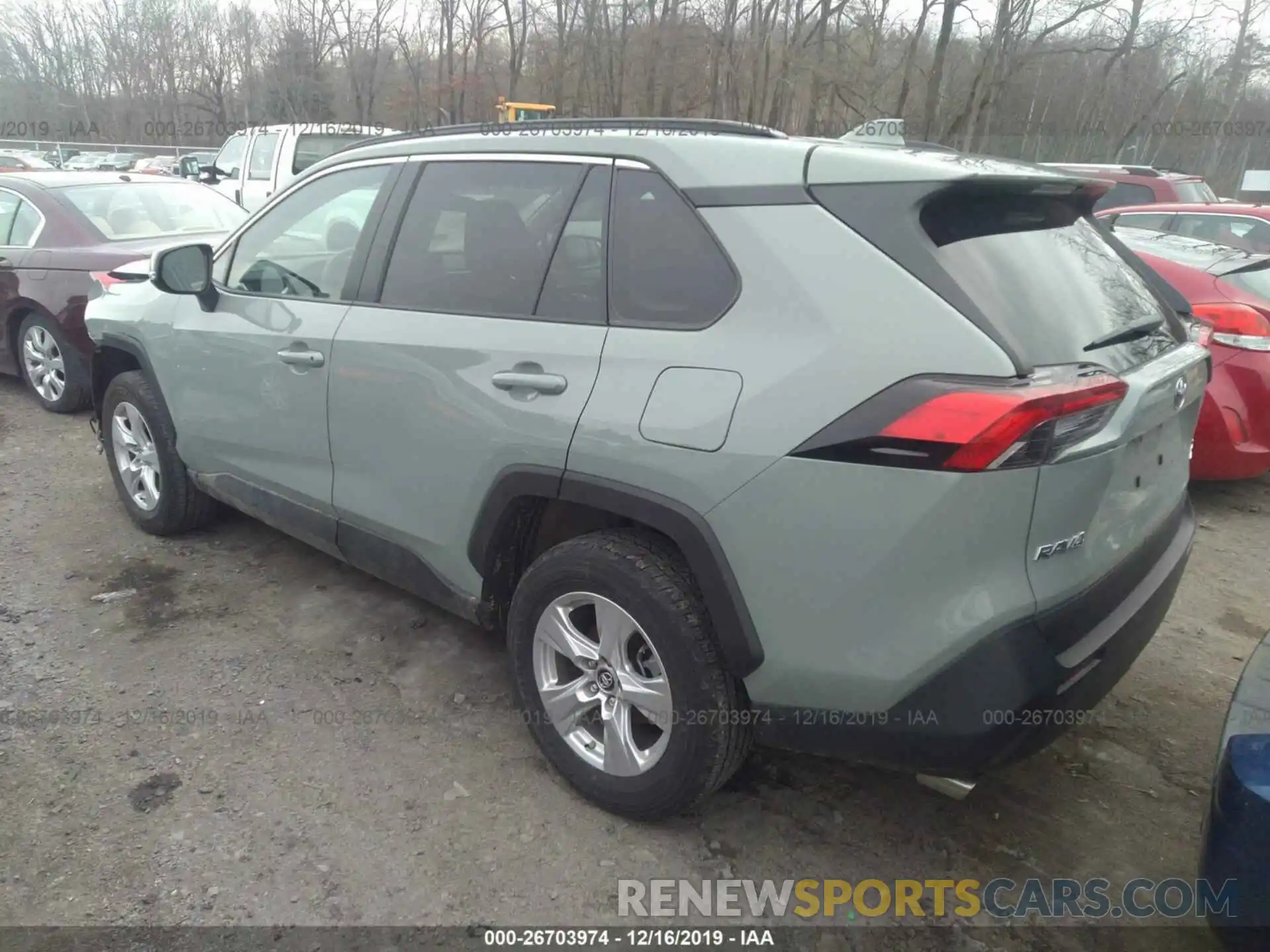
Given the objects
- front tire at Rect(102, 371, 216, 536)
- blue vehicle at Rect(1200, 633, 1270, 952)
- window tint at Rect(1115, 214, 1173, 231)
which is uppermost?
window tint at Rect(1115, 214, 1173, 231)

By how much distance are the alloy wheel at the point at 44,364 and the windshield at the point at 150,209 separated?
88 centimetres

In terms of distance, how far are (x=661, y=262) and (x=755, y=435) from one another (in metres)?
0.61

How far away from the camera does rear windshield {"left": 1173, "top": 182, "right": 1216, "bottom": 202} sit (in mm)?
11164

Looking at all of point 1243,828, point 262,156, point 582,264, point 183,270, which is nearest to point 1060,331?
point 1243,828

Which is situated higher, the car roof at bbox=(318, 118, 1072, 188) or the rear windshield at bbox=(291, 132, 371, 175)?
the car roof at bbox=(318, 118, 1072, 188)

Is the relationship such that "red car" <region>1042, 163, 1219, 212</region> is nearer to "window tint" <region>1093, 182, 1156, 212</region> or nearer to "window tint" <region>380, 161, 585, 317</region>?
"window tint" <region>1093, 182, 1156, 212</region>

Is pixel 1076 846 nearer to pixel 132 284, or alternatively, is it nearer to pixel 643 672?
pixel 643 672

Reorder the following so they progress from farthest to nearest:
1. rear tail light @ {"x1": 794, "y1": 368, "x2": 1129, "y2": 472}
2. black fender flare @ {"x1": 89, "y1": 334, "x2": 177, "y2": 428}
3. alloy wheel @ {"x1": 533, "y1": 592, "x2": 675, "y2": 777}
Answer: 1. black fender flare @ {"x1": 89, "y1": 334, "x2": 177, "y2": 428}
2. alloy wheel @ {"x1": 533, "y1": 592, "x2": 675, "y2": 777}
3. rear tail light @ {"x1": 794, "y1": 368, "x2": 1129, "y2": 472}

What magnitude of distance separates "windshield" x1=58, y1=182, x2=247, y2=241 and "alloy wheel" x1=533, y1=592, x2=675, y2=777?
5521 mm

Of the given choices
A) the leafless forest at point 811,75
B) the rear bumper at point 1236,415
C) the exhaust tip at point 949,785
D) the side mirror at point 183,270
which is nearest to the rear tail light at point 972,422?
the exhaust tip at point 949,785

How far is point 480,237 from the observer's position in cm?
285
